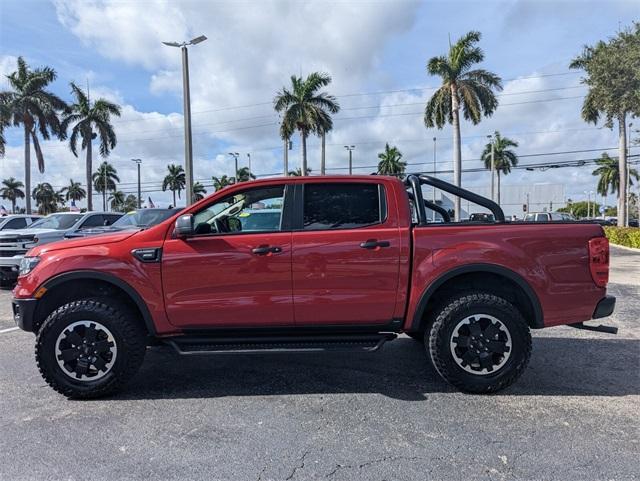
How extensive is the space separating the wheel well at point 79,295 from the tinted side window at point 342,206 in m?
1.75

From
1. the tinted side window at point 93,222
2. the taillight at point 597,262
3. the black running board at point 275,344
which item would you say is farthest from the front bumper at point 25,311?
the tinted side window at point 93,222

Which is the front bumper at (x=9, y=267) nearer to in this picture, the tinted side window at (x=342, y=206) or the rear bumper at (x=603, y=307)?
the tinted side window at (x=342, y=206)

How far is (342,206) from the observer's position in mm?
4566

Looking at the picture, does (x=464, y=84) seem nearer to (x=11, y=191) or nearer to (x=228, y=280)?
(x=228, y=280)

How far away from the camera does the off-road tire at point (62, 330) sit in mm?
4234

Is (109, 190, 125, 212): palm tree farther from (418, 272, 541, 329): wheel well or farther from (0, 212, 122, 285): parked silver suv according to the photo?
(418, 272, 541, 329): wheel well

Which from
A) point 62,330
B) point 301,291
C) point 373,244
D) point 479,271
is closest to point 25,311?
point 62,330

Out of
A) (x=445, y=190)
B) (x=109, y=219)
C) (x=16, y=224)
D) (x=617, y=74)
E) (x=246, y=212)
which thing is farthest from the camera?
(x=617, y=74)

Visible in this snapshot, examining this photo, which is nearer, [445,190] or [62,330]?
[62,330]

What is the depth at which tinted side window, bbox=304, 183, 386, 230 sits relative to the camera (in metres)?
4.48

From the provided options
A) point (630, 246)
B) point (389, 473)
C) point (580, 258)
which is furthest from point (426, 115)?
point (389, 473)

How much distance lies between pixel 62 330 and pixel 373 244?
9.25 feet

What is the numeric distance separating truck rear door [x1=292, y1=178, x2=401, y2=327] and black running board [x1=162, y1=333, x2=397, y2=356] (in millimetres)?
147

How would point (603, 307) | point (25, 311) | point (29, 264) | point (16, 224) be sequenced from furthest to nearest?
point (16, 224) → point (29, 264) → point (603, 307) → point (25, 311)
